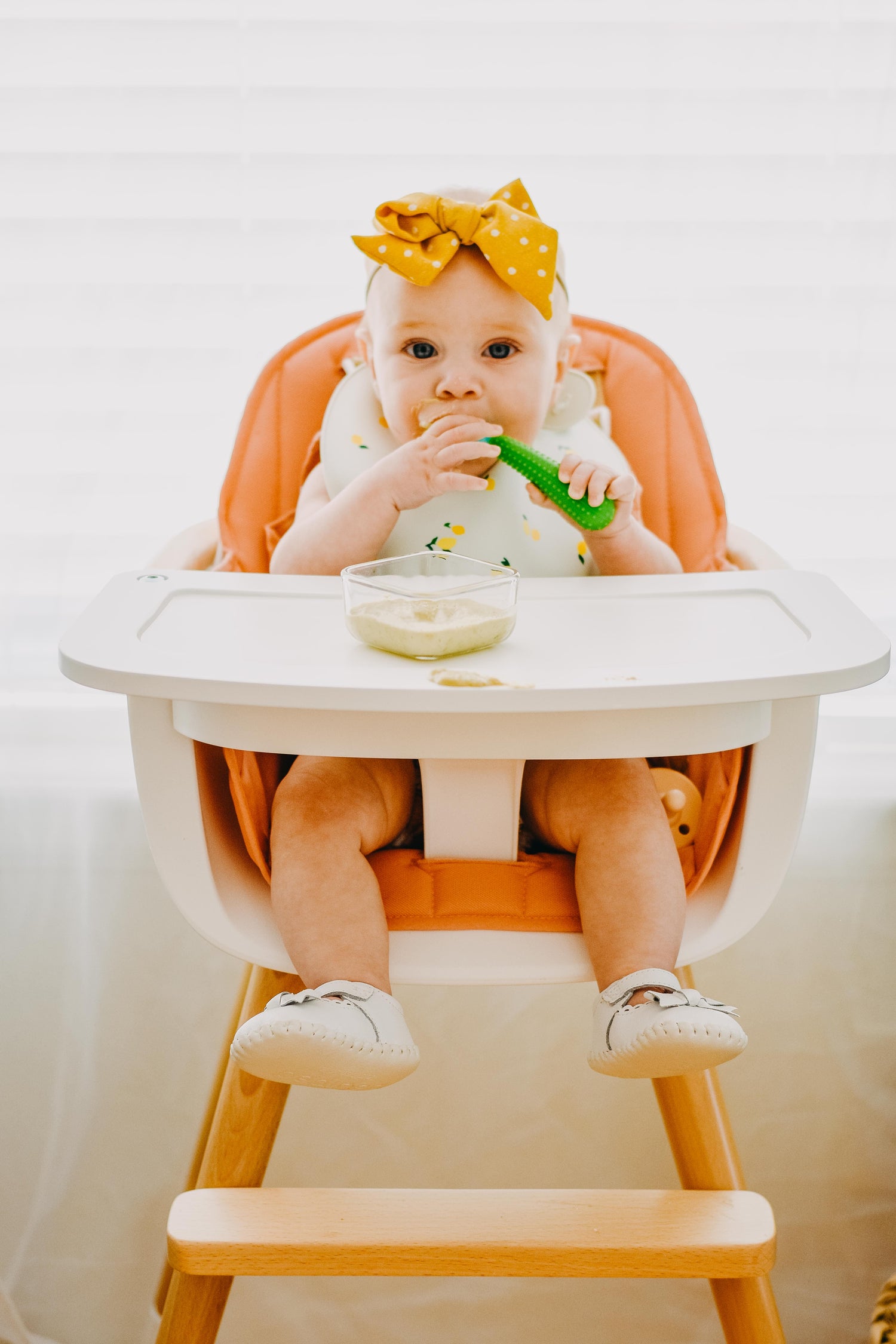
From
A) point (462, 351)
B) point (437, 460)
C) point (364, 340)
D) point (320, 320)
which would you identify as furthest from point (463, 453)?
point (320, 320)

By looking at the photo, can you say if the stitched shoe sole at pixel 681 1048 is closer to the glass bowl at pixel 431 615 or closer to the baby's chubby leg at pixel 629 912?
the baby's chubby leg at pixel 629 912

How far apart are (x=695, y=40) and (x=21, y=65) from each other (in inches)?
26.1

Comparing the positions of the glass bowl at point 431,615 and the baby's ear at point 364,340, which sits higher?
the baby's ear at point 364,340

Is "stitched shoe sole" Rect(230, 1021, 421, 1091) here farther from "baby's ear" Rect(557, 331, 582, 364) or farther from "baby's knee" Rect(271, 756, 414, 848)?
"baby's ear" Rect(557, 331, 582, 364)

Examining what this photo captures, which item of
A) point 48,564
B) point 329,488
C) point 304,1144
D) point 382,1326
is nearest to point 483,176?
point 329,488

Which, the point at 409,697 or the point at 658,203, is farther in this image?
the point at 658,203

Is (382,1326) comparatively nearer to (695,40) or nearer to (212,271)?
(212,271)

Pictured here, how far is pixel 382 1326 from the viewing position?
1.17 metres

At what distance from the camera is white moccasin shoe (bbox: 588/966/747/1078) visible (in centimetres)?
70

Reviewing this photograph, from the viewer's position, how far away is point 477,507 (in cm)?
102

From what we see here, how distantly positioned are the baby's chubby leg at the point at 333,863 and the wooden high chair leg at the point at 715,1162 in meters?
0.27

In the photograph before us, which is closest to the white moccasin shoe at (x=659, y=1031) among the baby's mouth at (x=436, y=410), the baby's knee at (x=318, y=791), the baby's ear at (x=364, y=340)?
the baby's knee at (x=318, y=791)

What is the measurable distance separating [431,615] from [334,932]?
0.23m

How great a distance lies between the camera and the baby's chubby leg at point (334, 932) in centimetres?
69
